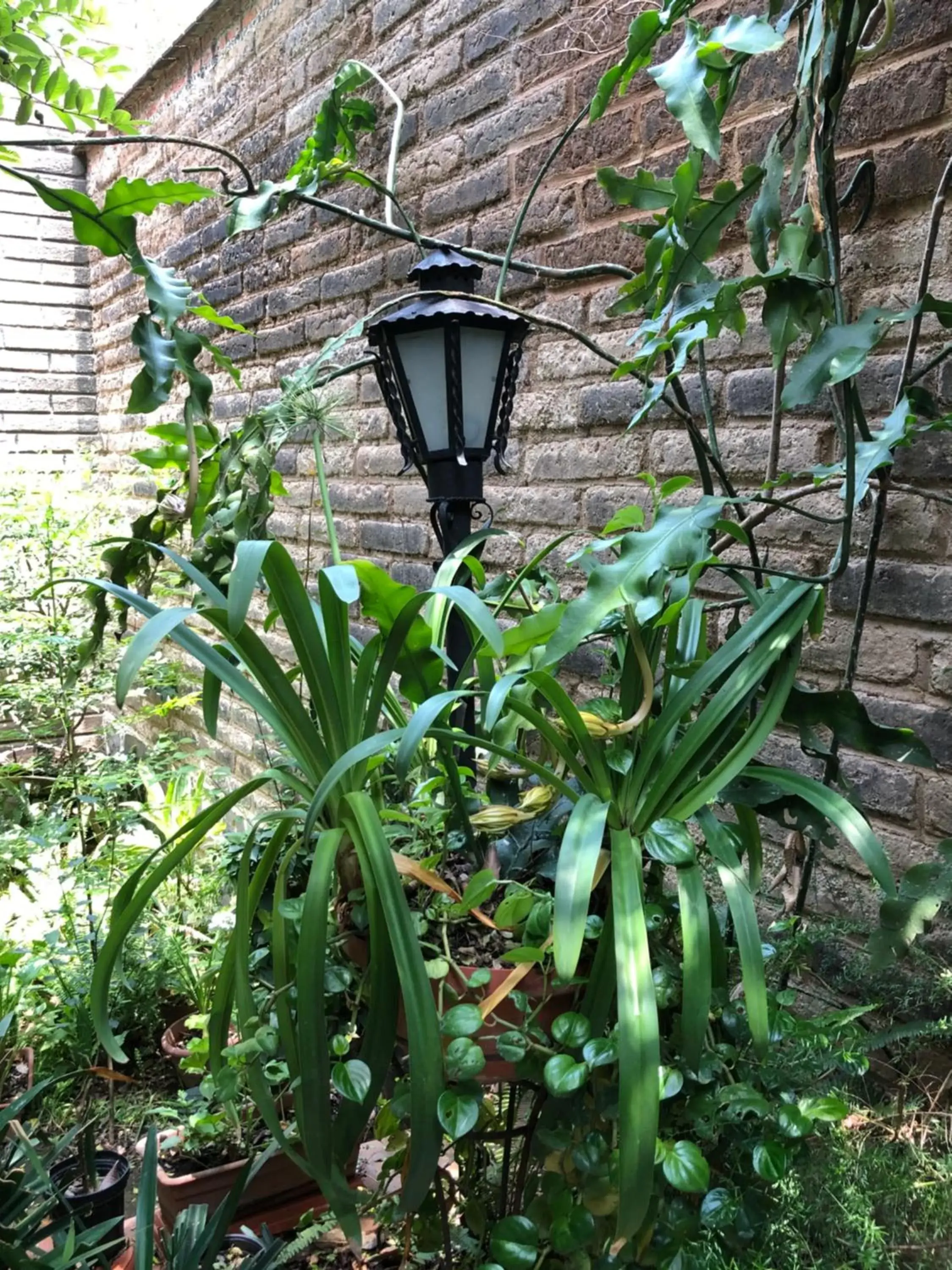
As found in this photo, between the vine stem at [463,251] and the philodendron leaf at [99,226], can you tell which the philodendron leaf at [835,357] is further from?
the philodendron leaf at [99,226]

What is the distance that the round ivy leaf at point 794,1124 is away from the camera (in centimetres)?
84

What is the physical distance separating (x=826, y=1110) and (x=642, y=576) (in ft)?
1.78

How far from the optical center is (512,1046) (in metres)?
0.89

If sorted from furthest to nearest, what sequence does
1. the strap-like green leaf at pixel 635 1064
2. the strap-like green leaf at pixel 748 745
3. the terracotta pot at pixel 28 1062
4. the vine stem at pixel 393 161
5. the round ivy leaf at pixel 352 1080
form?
the terracotta pot at pixel 28 1062
the vine stem at pixel 393 161
the strap-like green leaf at pixel 748 745
the round ivy leaf at pixel 352 1080
the strap-like green leaf at pixel 635 1064

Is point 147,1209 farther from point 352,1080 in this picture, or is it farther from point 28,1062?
point 28,1062

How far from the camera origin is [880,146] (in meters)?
1.36

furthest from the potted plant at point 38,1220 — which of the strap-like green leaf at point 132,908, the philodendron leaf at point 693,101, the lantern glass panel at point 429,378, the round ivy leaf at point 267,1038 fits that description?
the philodendron leaf at point 693,101

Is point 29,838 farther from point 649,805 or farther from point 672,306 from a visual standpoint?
point 672,306

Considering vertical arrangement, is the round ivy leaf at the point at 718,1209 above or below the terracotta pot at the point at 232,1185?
above

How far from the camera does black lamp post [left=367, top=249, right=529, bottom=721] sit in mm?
1328

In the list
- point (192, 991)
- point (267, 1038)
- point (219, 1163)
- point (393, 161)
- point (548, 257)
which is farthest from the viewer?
point (192, 991)

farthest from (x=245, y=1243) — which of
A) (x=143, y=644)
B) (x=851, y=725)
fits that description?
(x=851, y=725)

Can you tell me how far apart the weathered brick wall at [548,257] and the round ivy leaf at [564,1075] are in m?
0.76

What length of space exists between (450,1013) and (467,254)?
1.18 meters
